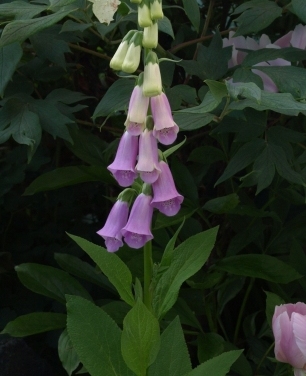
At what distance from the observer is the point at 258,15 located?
86 cm

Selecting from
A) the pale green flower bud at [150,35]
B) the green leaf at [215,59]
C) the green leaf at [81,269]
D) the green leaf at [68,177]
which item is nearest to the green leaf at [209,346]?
the green leaf at [81,269]

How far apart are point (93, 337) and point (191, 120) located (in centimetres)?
29

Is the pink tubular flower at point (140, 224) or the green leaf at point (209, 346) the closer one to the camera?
the pink tubular flower at point (140, 224)

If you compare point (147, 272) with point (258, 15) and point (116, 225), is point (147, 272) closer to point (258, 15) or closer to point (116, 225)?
point (116, 225)

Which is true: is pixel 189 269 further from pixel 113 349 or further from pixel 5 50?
pixel 5 50

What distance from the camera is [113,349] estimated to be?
711 millimetres

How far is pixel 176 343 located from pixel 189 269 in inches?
4.3

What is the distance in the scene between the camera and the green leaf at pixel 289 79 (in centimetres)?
79

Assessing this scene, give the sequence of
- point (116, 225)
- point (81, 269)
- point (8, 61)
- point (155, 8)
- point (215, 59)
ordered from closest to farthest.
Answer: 1. point (155, 8)
2. point (116, 225)
3. point (8, 61)
4. point (215, 59)
5. point (81, 269)

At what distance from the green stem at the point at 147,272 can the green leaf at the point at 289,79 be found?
11.5 inches

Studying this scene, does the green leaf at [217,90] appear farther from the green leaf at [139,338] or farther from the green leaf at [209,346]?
the green leaf at [209,346]

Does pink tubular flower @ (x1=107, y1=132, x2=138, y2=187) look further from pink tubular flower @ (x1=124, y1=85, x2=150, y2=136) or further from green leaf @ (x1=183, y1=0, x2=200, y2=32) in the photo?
green leaf @ (x1=183, y1=0, x2=200, y2=32)

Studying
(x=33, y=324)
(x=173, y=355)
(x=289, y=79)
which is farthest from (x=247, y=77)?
(x=33, y=324)

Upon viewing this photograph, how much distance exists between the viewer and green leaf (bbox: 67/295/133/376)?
70 cm
